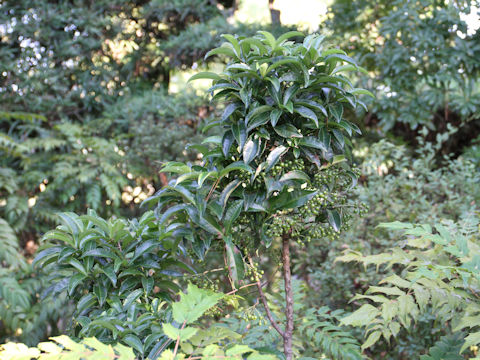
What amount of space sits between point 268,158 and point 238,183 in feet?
0.40

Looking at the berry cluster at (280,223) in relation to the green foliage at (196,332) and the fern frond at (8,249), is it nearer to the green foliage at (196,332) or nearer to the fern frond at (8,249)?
the green foliage at (196,332)

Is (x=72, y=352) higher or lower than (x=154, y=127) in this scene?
lower

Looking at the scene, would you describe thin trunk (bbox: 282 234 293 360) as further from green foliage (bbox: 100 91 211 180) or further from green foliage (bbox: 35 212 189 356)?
green foliage (bbox: 100 91 211 180)

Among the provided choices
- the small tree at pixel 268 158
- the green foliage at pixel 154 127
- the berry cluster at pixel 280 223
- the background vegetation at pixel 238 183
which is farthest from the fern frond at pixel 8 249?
the berry cluster at pixel 280 223

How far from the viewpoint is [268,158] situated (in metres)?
1.23

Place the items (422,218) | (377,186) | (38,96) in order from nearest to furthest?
(422,218) → (377,186) → (38,96)

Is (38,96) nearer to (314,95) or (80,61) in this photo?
(80,61)

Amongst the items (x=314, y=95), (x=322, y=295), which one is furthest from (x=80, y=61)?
(x=314, y=95)

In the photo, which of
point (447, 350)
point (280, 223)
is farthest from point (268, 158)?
point (447, 350)

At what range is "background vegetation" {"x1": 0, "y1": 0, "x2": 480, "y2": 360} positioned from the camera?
1.25 meters

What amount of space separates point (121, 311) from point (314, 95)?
0.99 meters

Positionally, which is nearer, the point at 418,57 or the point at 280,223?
the point at 280,223

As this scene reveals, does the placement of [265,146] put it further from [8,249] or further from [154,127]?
[8,249]

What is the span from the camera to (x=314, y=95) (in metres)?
1.33
